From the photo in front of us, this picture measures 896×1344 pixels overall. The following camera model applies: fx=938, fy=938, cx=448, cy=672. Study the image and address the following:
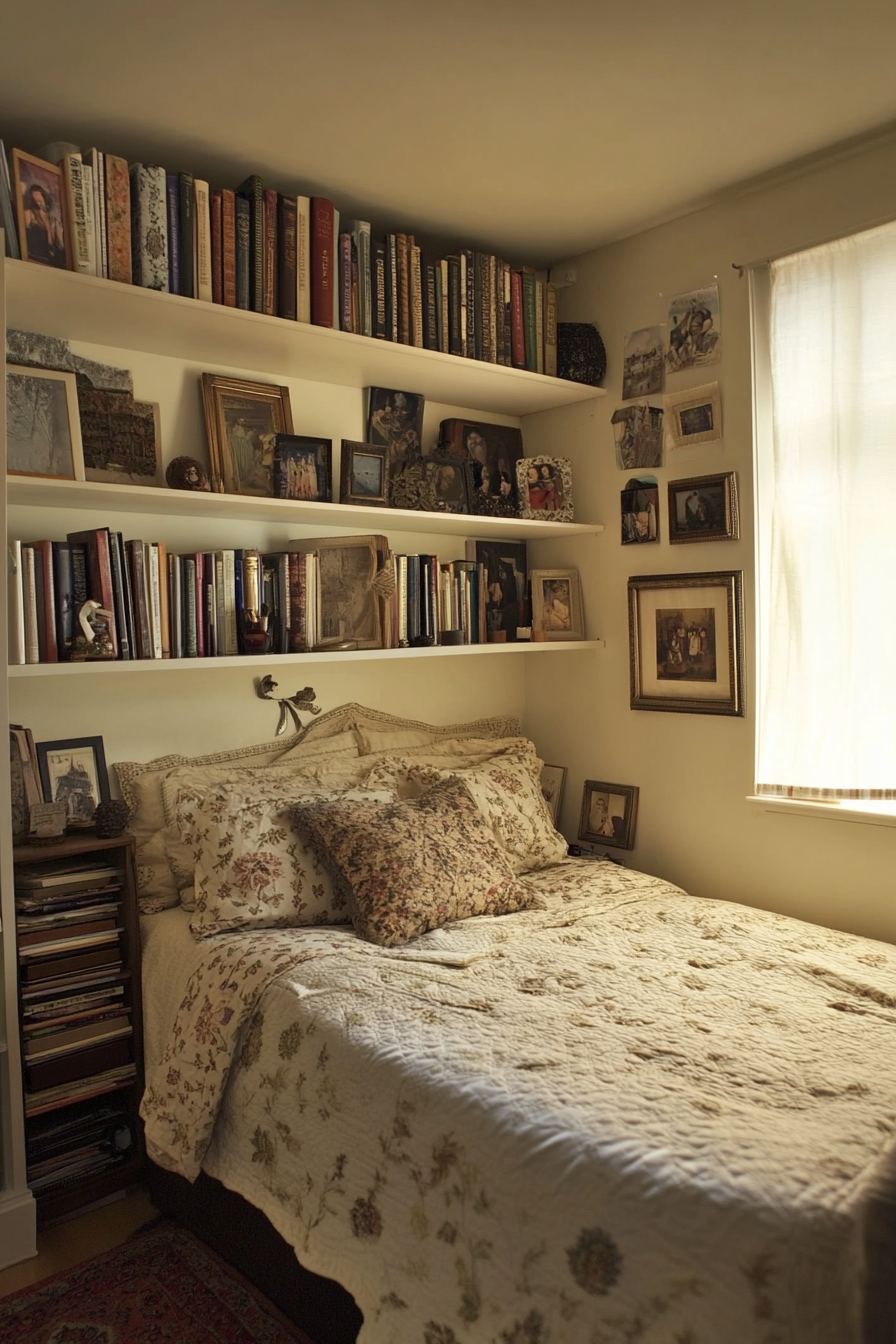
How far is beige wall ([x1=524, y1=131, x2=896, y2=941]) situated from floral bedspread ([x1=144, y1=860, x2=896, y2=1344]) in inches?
12.2

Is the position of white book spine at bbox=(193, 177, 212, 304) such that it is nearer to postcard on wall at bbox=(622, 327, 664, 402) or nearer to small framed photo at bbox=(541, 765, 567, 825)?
postcard on wall at bbox=(622, 327, 664, 402)

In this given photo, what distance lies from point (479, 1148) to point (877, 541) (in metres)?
1.72

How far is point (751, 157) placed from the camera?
2381 mm

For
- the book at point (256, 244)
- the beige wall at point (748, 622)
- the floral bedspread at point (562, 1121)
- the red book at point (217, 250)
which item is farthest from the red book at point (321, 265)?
the floral bedspread at point (562, 1121)

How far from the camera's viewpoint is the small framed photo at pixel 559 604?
3.11 m

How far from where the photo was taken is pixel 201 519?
2.52 m

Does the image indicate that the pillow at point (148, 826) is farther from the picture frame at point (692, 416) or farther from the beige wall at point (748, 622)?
the picture frame at point (692, 416)

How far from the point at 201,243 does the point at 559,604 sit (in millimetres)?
1529

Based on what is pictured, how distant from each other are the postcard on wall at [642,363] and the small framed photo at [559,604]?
597mm

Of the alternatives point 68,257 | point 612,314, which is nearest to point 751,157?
point 612,314

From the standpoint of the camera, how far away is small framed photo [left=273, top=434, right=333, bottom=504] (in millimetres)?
2539

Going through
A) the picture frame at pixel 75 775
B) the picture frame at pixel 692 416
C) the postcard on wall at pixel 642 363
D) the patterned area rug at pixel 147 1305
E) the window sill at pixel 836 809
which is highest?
the postcard on wall at pixel 642 363

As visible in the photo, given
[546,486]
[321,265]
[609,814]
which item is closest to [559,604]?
[546,486]

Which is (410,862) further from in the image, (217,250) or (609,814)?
(217,250)
